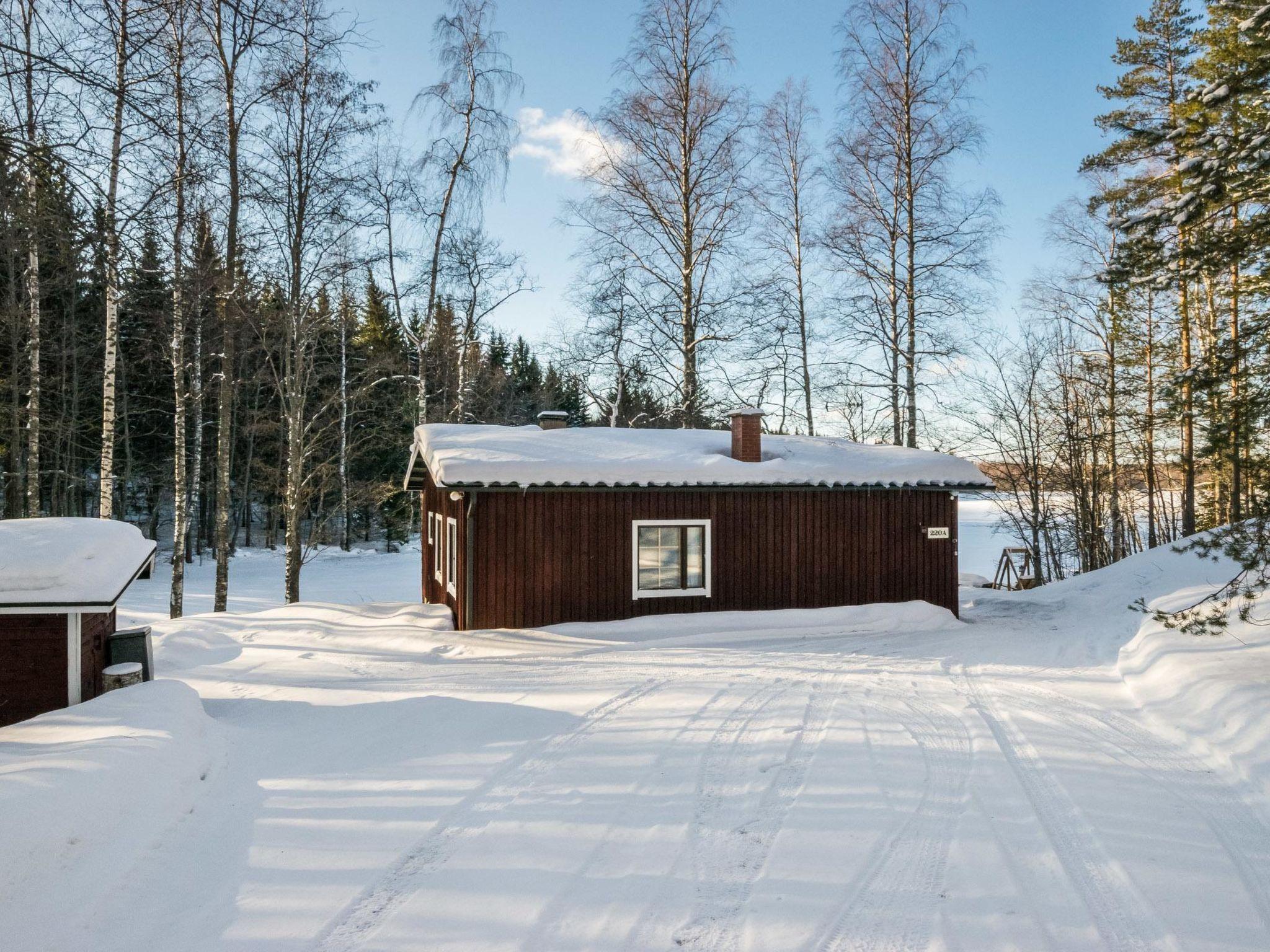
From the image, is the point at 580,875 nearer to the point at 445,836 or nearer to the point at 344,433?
the point at 445,836

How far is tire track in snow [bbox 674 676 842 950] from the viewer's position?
3256 mm

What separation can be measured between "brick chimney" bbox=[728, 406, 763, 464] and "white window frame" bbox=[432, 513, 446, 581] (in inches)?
205

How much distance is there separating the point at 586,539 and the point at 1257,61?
866 cm

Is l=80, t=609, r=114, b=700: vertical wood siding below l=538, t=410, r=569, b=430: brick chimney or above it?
below

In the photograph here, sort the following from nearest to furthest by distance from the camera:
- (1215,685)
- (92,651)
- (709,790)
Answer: (709,790)
(92,651)
(1215,685)

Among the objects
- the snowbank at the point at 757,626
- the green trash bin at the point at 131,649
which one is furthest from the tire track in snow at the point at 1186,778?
the green trash bin at the point at 131,649

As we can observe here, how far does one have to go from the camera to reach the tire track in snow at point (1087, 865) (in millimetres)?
3221

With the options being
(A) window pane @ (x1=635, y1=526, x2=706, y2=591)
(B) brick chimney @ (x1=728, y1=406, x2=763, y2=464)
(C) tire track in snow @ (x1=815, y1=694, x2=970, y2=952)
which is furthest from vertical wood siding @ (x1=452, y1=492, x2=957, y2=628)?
(C) tire track in snow @ (x1=815, y1=694, x2=970, y2=952)

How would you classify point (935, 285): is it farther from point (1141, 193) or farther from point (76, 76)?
point (76, 76)

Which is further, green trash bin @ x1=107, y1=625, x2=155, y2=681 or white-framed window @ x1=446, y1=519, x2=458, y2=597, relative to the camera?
white-framed window @ x1=446, y1=519, x2=458, y2=597

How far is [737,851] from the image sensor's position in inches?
156

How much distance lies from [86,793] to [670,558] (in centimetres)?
790

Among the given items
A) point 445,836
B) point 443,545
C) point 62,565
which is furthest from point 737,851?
point 443,545

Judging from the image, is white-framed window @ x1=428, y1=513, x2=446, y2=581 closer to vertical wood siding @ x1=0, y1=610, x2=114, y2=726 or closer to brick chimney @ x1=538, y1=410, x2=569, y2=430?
brick chimney @ x1=538, y1=410, x2=569, y2=430
